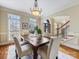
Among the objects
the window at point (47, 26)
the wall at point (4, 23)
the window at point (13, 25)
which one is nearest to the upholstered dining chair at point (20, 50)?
the wall at point (4, 23)

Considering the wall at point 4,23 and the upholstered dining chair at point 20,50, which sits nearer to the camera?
the upholstered dining chair at point 20,50

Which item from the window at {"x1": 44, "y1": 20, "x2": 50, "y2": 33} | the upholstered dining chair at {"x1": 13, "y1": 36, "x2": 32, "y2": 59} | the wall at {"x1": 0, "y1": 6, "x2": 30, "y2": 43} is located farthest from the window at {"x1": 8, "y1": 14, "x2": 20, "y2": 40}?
the upholstered dining chair at {"x1": 13, "y1": 36, "x2": 32, "y2": 59}

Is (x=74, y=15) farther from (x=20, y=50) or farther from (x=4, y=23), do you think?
(x=4, y=23)

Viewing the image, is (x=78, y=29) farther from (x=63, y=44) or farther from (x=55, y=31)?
(x=55, y=31)

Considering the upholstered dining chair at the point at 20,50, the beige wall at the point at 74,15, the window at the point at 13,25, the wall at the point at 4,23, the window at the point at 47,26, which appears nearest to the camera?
the upholstered dining chair at the point at 20,50

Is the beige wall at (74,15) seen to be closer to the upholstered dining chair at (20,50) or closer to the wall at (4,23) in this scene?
the upholstered dining chair at (20,50)

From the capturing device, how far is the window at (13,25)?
639 centimetres

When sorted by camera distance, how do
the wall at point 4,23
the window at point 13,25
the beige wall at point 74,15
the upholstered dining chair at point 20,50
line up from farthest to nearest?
the window at point 13,25 < the wall at point 4,23 < the beige wall at point 74,15 < the upholstered dining chair at point 20,50

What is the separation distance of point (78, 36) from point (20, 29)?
12.8 ft

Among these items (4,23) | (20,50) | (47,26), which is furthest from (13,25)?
(20,50)

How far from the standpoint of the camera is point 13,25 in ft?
21.6

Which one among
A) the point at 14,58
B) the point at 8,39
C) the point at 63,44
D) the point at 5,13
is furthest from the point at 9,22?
the point at 63,44

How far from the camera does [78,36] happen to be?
17.2ft

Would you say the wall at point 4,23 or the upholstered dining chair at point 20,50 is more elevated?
the wall at point 4,23
